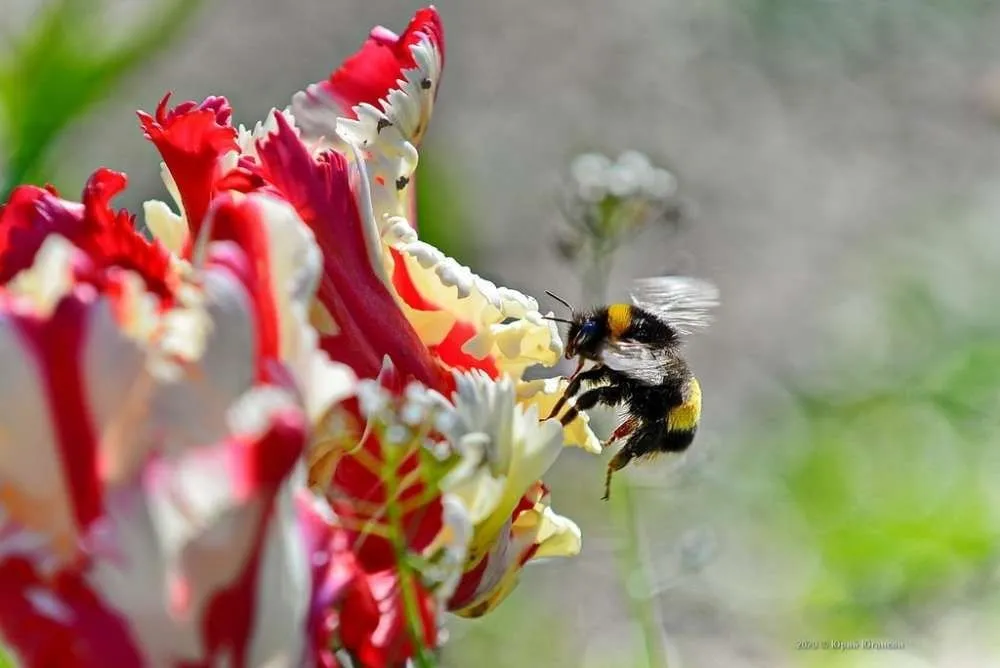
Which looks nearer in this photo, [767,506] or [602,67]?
[767,506]

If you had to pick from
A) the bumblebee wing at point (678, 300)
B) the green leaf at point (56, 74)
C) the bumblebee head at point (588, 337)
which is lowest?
the bumblebee wing at point (678, 300)

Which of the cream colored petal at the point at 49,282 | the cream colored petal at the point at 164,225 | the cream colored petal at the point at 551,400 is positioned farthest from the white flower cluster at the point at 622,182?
the cream colored petal at the point at 49,282

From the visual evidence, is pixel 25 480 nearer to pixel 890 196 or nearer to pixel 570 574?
pixel 570 574

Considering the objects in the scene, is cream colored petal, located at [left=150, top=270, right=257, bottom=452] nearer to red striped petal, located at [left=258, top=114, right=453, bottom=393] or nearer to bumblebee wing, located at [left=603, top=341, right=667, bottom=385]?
red striped petal, located at [left=258, top=114, right=453, bottom=393]

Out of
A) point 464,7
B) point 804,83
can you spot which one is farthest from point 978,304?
point 464,7

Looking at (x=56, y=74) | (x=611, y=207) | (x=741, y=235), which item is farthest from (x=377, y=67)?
(x=741, y=235)

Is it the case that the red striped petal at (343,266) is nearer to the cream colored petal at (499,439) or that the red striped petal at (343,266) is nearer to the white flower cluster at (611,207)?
the cream colored petal at (499,439)

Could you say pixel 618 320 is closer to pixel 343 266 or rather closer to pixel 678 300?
pixel 678 300

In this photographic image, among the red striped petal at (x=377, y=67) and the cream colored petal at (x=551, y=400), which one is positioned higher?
the red striped petal at (x=377, y=67)
